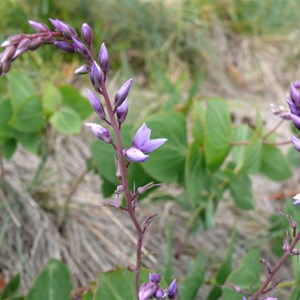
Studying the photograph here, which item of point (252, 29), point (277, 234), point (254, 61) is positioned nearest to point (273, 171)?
point (277, 234)

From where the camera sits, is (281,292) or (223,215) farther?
(223,215)

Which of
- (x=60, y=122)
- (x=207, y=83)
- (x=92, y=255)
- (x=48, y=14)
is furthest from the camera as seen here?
(x=207, y=83)

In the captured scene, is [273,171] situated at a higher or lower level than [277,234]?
higher

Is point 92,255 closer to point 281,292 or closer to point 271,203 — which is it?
point 281,292

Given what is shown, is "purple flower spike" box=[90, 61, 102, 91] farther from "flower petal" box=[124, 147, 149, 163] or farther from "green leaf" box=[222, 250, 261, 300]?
"green leaf" box=[222, 250, 261, 300]

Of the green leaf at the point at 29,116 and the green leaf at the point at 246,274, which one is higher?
the green leaf at the point at 29,116

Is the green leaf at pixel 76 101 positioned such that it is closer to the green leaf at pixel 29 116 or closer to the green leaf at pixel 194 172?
the green leaf at pixel 29 116

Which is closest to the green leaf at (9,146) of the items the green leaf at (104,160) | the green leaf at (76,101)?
the green leaf at (76,101)
